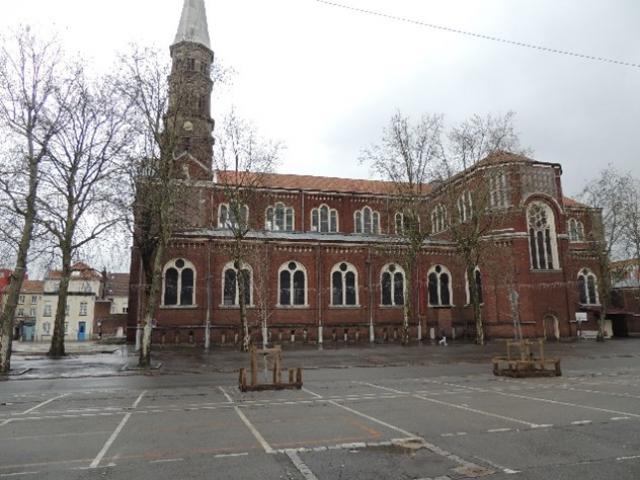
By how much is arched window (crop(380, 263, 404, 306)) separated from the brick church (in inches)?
3.3

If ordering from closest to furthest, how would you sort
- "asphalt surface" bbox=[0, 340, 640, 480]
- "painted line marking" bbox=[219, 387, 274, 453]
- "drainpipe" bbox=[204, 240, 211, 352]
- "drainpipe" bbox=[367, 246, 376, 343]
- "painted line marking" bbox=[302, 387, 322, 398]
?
"asphalt surface" bbox=[0, 340, 640, 480] < "painted line marking" bbox=[219, 387, 274, 453] < "painted line marking" bbox=[302, 387, 322, 398] < "drainpipe" bbox=[204, 240, 211, 352] < "drainpipe" bbox=[367, 246, 376, 343]

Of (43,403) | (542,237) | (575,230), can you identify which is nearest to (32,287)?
(43,403)

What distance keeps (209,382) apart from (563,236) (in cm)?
3280

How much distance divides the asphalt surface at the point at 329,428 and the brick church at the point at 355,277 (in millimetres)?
16021

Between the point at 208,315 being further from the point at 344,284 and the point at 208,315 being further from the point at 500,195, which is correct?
the point at 500,195

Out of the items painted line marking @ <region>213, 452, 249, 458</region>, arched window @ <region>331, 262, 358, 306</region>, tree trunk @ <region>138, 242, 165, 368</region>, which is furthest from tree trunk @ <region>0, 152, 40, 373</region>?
arched window @ <region>331, 262, 358, 306</region>

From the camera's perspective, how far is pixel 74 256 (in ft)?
89.6

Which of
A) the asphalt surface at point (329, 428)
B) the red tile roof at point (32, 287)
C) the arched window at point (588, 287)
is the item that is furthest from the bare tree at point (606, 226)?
the red tile roof at point (32, 287)

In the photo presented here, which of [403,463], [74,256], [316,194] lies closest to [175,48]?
[316,194]

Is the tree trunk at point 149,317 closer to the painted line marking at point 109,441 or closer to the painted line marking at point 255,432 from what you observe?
the painted line marking at point 109,441

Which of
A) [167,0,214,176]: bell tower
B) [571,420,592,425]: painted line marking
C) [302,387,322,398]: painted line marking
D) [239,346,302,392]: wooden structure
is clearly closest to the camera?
[571,420,592,425]: painted line marking

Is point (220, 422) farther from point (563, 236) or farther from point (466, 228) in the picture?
point (563, 236)

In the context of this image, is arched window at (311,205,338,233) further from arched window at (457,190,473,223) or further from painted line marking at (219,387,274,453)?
painted line marking at (219,387,274,453)

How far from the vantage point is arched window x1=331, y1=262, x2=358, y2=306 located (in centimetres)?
3675
